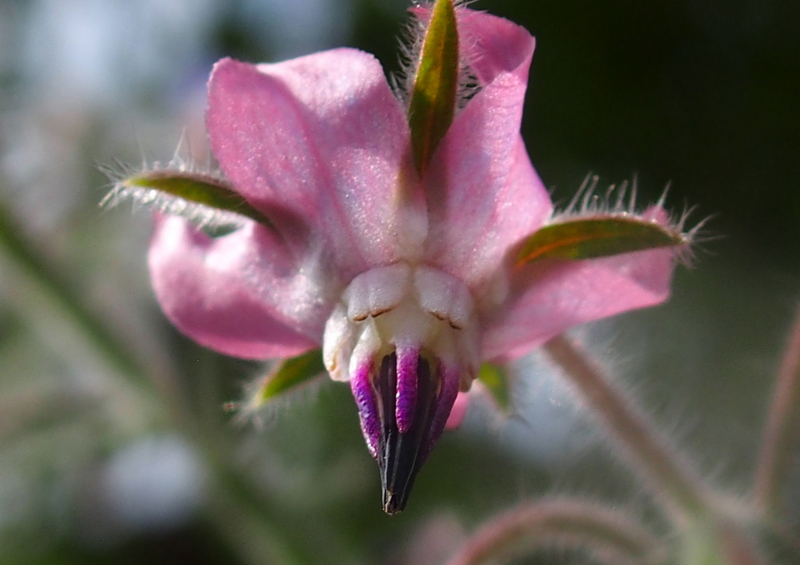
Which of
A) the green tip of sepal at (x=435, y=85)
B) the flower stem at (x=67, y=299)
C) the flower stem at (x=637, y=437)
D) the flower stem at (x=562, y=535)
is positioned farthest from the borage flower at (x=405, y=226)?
the flower stem at (x=67, y=299)

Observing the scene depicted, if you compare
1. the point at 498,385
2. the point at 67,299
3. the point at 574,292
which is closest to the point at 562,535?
the point at 498,385

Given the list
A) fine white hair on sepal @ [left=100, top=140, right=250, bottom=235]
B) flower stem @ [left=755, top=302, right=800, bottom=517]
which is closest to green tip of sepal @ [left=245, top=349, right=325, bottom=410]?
fine white hair on sepal @ [left=100, top=140, right=250, bottom=235]

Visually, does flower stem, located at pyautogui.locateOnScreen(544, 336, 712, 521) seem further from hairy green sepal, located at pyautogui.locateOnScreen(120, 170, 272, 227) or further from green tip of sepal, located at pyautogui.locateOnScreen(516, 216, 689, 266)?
hairy green sepal, located at pyautogui.locateOnScreen(120, 170, 272, 227)

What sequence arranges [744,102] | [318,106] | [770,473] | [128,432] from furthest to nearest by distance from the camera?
[744,102]
[128,432]
[770,473]
[318,106]

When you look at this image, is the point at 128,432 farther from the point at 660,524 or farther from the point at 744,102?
the point at 744,102

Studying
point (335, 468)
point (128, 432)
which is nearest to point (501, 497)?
point (335, 468)

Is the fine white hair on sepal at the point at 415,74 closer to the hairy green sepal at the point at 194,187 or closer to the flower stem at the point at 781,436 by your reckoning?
the hairy green sepal at the point at 194,187

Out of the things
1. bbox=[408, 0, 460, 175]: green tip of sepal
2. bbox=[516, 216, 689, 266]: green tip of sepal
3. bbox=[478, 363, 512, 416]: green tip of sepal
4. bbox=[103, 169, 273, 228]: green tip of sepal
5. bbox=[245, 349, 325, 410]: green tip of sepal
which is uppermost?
bbox=[408, 0, 460, 175]: green tip of sepal
